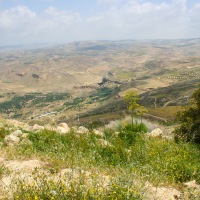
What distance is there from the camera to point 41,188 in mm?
3762

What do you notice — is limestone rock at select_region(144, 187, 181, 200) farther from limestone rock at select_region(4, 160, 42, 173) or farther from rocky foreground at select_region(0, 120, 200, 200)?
limestone rock at select_region(4, 160, 42, 173)

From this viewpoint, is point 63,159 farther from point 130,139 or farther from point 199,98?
point 199,98

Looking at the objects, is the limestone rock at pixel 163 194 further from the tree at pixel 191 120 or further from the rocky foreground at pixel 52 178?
the tree at pixel 191 120

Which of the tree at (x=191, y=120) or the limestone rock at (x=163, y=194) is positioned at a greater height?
the limestone rock at (x=163, y=194)

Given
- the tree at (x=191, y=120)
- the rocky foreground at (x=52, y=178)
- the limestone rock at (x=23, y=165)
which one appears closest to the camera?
the rocky foreground at (x=52, y=178)

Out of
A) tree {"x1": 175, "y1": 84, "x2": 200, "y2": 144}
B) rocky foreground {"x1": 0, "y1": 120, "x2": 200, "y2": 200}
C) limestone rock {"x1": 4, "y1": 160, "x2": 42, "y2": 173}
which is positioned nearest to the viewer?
rocky foreground {"x1": 0, "y1": 120, "x2": 200, "y2": 200}

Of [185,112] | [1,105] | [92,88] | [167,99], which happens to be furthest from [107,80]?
[185,112]

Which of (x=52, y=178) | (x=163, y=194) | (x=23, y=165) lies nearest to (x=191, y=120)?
(x=163, y=194)

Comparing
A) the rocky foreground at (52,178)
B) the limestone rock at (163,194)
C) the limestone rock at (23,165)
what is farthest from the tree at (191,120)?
the limestone rock at (23,165)

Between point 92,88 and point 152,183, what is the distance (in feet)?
524

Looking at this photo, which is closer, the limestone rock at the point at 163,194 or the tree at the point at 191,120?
the limestone rock at the point at 163,194

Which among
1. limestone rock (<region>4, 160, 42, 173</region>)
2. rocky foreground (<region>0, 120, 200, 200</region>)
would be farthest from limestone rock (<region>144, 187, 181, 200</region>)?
limestone rock (<region>4, 160, 42, 173</region>)

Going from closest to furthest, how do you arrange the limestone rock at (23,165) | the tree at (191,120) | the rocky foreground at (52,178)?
the rocky foreground at (52,178) < the limestone rock at (23,165) < the tree at (191,120)

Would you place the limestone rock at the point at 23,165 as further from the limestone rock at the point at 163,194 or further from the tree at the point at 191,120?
the tree at the point at 191,120
